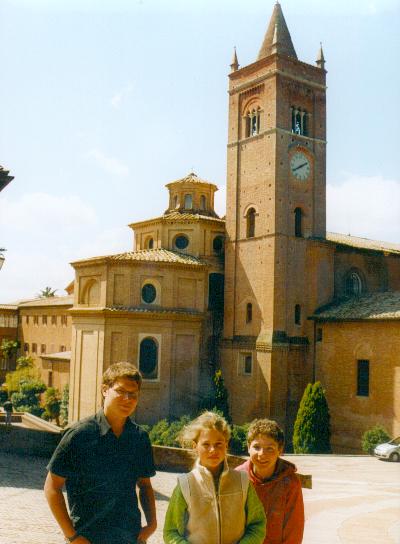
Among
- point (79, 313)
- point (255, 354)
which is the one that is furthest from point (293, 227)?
point (79, 313)

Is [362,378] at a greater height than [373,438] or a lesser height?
greater

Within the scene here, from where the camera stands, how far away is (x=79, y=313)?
98.6ft

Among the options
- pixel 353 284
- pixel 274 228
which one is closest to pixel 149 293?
pixel 274 228

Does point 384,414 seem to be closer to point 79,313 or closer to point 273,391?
point 273,391

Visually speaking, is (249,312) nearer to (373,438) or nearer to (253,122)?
→ (373,438)

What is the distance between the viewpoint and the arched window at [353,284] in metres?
32.5

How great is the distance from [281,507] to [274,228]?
83.5 feet

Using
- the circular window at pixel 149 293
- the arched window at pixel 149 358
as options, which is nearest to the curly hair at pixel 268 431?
the arched window at pixel 149 358

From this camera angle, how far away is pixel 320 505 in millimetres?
12461

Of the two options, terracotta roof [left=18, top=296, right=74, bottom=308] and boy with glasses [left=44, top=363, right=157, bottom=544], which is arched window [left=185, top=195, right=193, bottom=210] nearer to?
terracotta roof [left=18, top=296, right=74, bottom=308]

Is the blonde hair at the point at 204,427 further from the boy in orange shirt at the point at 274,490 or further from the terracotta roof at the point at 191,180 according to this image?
the terracotta roof at the point at 191,180

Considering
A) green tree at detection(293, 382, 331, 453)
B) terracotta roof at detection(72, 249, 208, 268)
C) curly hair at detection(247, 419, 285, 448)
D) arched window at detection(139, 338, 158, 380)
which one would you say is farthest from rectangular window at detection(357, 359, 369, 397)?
curly hair at detection(247, 419, 285, 448)

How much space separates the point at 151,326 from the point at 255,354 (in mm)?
5582

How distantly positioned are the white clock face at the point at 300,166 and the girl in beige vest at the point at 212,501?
91.1 ft
